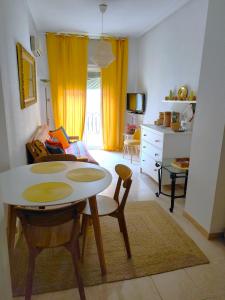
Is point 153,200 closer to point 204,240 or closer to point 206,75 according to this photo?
point 204,240

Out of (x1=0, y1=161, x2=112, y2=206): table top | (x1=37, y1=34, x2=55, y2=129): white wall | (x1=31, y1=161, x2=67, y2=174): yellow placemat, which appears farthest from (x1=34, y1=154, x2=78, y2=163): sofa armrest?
(x1=37, y1=34, x2=55, y2=129): white wall

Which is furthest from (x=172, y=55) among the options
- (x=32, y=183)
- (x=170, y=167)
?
(x=32, y=183)

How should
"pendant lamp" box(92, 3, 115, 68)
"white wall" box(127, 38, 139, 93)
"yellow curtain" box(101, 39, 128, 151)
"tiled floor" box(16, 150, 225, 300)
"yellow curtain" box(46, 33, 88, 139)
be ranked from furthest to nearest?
1. "white wall" box(127, 38, 139, 93)
2. "yellow curtain" box(101, 39, 128, 151)
3. "yellow curtain" box(46, 33, 88, 139)
4. "pendant lamp" box(92, 3, 115, 68)
5. "tiled floor" box(16, 150, 225, 300)

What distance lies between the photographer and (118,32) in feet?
15.7

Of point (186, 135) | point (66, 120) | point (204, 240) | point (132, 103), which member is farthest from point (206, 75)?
point (66, 120)

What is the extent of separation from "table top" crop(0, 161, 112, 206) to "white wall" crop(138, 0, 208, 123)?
2265mm

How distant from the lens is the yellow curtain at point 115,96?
5.13m

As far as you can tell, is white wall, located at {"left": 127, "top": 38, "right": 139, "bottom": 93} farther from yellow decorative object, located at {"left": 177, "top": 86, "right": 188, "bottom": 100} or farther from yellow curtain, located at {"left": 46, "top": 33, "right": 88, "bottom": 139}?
yellow decorative object, located at {"left": 177, "top": 86, "right": 188, "bottom": 100}

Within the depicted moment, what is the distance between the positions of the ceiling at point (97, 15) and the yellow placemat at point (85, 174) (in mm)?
2730

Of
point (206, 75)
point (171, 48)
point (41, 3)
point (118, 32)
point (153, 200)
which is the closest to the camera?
point (206, 75)

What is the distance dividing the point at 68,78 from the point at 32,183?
12.7ft

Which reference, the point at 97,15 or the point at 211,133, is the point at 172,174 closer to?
the point at 211,133

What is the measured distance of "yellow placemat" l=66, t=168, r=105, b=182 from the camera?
1724 mm

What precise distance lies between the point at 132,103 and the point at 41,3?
8.94ft
